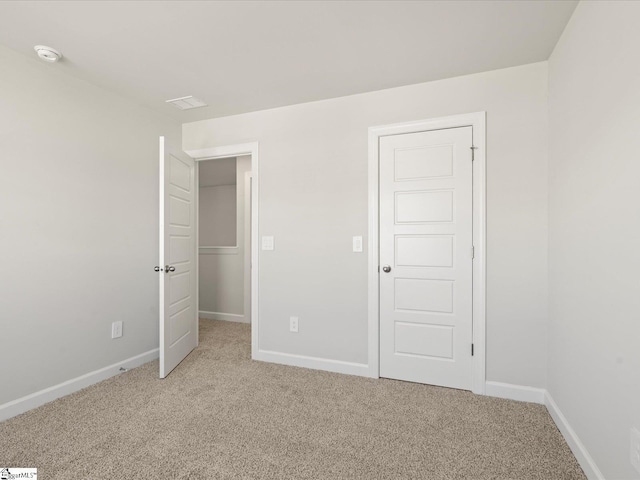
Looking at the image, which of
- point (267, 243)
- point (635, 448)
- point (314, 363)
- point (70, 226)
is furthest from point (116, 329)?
point (635, 448)

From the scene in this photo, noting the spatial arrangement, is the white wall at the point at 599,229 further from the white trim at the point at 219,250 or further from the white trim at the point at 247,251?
the white trim at the point at 219,250

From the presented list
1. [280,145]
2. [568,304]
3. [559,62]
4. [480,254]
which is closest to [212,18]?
[280,145]

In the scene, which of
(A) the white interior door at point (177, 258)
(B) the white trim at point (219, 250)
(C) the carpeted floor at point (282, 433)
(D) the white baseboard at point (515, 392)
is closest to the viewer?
(C) the carpeted floor at point (282, 433)

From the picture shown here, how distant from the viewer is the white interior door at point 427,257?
2.46 meters

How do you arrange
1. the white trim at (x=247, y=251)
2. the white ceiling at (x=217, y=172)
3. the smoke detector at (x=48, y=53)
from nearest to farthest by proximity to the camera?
the smoke detector at (x=48, y=53) → the white ceiling at (x=217, y=172) → the white trim at (x=247, y=251)

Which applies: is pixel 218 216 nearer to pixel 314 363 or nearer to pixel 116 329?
pixel 116 329

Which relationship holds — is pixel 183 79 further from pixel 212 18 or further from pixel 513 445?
pixel 513 445

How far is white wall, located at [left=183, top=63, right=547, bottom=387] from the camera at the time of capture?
2277 mm

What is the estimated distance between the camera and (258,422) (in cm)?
202

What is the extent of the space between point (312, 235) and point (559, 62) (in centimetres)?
209

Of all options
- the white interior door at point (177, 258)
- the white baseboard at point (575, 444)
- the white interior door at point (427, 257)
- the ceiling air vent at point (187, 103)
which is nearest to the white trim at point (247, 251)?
the white interior door at point (177, 258)

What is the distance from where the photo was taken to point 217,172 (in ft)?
15.9

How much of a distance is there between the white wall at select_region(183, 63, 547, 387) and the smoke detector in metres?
1.34

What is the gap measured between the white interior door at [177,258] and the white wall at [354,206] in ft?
1.96
